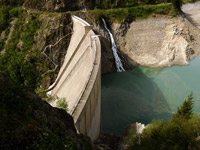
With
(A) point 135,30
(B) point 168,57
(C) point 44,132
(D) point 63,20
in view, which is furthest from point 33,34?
(C) point 44,132

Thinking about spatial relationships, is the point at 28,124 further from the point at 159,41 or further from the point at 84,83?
the point at 159,41

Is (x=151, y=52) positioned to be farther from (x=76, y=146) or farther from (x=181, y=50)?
(x=76, y=146)

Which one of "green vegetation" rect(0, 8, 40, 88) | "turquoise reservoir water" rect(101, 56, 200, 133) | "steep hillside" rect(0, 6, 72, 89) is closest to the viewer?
"turquoise reservoir water" rect(101, 56, 200, 133)

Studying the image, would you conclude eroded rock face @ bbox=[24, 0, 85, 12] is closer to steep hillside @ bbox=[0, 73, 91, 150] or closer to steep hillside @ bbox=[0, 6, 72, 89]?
steep hillside @ bbox=[0, 6, 72, 89]

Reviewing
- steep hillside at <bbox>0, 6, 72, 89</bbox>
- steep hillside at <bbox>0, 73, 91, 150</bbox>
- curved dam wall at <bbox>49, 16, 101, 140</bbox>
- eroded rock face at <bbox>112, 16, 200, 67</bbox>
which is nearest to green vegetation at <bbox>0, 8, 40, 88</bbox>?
steep hillside at <bbox>0, 6, 72, 89</bbox>

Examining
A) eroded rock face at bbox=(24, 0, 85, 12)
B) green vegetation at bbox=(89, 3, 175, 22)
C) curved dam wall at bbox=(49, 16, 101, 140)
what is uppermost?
eroded rock face at bbox=(24, 0, 85, 12)

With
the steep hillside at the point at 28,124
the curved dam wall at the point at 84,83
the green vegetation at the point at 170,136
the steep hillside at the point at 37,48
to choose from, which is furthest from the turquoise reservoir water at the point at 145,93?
the steep hillside at the point at 28,124
